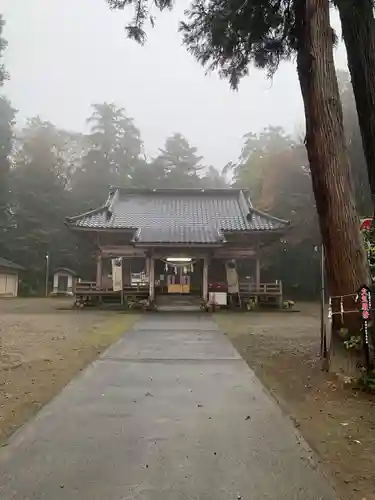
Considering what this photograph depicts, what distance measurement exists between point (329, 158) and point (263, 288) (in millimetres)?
13757

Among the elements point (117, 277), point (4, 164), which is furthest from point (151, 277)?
point (4, 164)

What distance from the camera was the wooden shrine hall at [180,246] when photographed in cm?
1848

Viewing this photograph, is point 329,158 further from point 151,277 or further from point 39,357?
point 151,277

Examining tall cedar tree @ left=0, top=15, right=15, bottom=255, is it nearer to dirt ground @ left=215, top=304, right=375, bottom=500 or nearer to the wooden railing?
the wooden railing

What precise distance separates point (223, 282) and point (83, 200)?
20936mm

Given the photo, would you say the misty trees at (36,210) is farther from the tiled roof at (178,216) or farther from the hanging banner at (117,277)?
the hanging banner at (117,277)

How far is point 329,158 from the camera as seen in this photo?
5590 mm

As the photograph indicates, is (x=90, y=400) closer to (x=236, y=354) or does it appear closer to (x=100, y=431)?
(x=100, y=431)

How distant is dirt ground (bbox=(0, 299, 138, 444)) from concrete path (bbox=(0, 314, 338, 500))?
251mm

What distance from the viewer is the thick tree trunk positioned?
5578mm

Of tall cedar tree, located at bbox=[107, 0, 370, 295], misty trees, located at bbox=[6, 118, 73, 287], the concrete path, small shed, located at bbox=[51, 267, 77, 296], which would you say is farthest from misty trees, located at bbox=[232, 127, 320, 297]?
the concrete path

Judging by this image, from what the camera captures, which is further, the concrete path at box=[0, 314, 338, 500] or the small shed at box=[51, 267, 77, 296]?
the small shed at box=[51, 267, 77, 296]

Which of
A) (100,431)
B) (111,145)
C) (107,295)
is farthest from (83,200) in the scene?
(100,431)

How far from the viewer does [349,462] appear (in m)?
2.91
